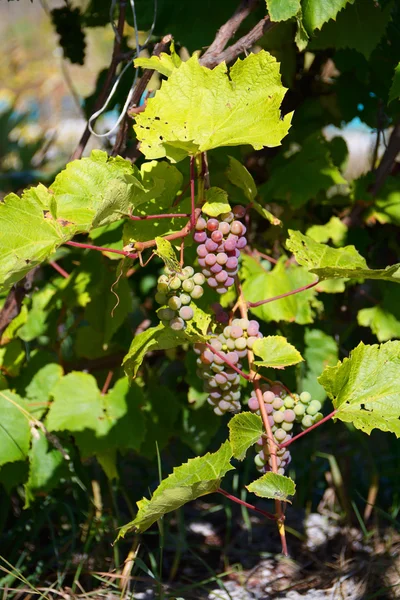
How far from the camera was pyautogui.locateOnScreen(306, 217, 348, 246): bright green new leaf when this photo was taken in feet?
4.08

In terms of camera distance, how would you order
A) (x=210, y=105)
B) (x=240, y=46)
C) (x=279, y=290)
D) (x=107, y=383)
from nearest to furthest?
(x=210, y=105) < (x=240, y=46) < (x=279, y=290) < (x=107, y=383)

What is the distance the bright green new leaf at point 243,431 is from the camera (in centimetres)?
83

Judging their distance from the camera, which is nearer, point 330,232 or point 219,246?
point 219,246

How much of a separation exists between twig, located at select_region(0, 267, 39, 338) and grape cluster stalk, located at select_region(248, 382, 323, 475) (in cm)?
42

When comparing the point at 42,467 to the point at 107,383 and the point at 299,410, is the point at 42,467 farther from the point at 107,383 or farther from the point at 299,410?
the point at 299,410

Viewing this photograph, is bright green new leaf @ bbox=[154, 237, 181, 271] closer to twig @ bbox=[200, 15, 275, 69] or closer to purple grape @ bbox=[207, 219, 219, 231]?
purple grape @ bbox=[207, 219, 219, 231]

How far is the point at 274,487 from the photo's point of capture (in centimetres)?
80

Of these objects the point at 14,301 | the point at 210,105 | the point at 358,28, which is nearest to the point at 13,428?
the point at 14,301

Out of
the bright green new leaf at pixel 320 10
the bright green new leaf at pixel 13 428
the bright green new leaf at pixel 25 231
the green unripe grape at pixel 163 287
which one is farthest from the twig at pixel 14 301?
the bright green new leaf at pixel 320 10

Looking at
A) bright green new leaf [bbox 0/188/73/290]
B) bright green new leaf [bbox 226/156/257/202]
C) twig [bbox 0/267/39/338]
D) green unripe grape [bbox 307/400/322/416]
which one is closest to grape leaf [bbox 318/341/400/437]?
green unripe grape [bbox 307/400/322/416]

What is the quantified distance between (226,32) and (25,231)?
42 cm

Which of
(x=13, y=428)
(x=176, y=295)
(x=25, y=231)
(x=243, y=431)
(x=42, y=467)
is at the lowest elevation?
(x=42, y=467)

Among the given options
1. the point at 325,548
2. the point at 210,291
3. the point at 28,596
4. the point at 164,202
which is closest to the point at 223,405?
A: the point at 210,291

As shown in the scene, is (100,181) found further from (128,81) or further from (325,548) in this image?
(325,548)
